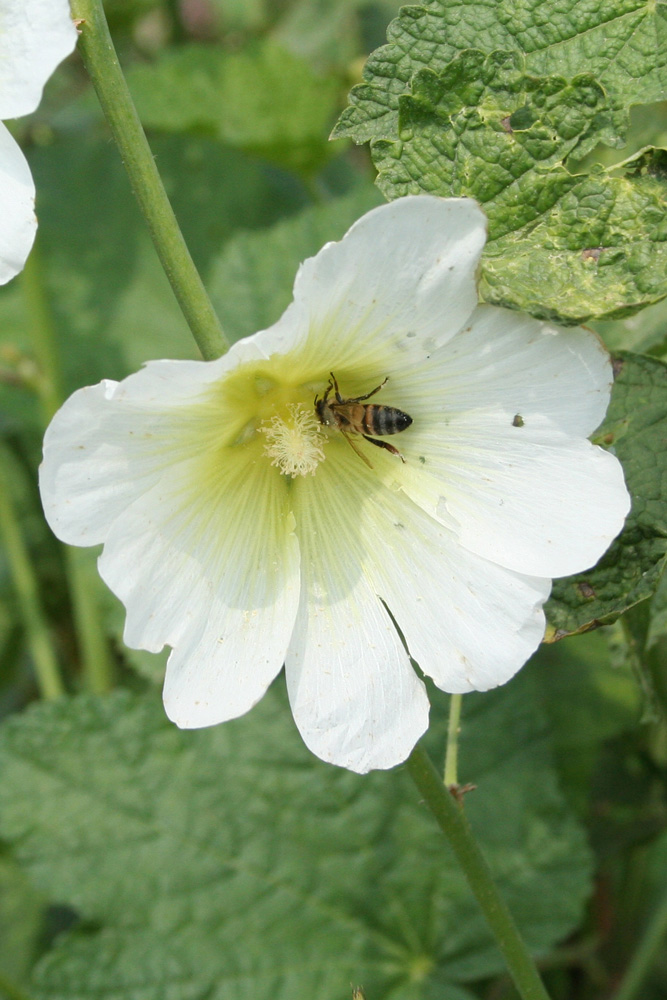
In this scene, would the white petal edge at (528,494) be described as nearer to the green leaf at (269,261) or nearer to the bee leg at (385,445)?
the bee leg at (385,445)

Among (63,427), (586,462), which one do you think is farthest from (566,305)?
(63,427)

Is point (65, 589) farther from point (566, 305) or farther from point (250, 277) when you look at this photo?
point (566, 305)

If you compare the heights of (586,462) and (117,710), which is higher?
(586,462)

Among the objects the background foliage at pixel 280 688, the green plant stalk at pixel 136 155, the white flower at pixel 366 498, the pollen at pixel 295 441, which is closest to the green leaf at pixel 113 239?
the background foliage at pixel 280 688

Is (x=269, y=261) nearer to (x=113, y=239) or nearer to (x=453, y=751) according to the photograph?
(x=113, y=239)

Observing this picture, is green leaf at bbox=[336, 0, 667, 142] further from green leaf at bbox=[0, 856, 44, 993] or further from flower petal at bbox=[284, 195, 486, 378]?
green leaf at bbox=[0, 856, 44, 993]

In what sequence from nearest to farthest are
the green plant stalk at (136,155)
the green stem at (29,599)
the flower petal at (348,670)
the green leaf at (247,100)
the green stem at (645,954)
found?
the green plant stalk at (136,155) < the flower petal at (348,670) < the green stem at (645,954) < the green stem at (29,599) < the green leaf at (247,100)

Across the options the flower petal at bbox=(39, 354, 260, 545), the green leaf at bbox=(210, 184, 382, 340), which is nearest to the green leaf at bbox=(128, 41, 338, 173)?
the green leaf at bbox=(210, 184, 382, 340)

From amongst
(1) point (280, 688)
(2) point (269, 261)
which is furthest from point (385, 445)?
(2) point (269, 261)
